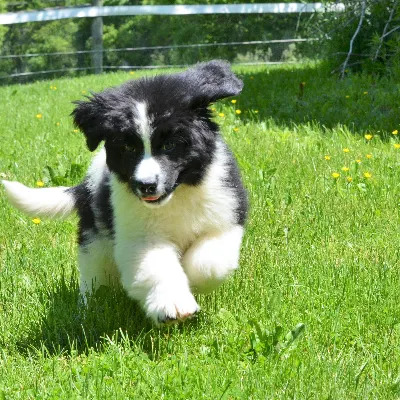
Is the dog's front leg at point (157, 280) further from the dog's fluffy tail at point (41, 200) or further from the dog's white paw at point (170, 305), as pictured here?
the dog's fluffy tail at point (41, 200)

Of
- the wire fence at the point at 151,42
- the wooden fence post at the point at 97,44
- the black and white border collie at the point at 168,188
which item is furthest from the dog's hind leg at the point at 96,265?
the wooden fence post at the point at 97,44

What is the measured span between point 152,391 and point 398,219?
7.57ft

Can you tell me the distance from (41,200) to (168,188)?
1064 mm

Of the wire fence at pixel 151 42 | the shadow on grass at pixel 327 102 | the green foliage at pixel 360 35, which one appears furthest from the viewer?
the wire fence at pixel 151 42

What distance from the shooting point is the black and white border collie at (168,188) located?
10.2 feet

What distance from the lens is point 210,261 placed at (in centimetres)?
321

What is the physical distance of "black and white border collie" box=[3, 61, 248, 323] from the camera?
3119 millimetres

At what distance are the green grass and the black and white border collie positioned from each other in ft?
0.75

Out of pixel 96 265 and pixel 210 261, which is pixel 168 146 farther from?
pixel 96 265

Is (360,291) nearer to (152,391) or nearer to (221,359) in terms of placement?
(221,359)

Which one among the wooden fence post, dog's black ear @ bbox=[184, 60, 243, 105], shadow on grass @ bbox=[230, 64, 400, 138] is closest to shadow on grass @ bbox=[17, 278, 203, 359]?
dog's black ear @ bbox=[184, 60, 243, 105]

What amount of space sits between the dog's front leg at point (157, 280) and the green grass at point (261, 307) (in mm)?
206

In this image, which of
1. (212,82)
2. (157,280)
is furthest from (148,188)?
(212,82)

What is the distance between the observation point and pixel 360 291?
345cm
